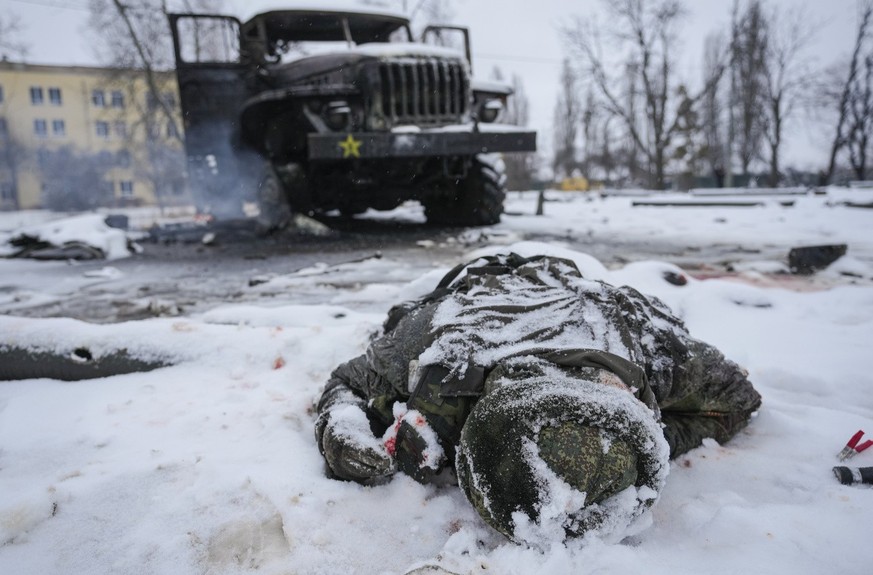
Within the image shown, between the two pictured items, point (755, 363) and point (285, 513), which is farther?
point (755, 363)

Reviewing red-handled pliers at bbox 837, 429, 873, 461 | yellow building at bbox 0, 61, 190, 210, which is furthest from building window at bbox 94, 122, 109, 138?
red-handled pliers at bbox 837, 429, 873, 461

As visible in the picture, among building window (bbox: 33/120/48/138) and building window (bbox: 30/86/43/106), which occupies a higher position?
building window (bbox: 30/86/43/106)

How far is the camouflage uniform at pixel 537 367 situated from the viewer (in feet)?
3.61

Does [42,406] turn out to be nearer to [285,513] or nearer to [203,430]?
[203,430]

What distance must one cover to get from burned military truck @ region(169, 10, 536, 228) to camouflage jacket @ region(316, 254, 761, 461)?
373 centimetres

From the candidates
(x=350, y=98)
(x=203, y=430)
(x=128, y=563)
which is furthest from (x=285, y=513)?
(x=350, y=98)

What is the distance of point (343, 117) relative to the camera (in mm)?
4973

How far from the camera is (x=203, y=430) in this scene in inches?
60.7

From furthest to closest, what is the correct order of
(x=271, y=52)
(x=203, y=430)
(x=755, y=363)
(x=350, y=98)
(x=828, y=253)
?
(x=271, y=52), (x=350, y=98), (x=828, y=253), (x=755, y=363), (x=203, y=430)

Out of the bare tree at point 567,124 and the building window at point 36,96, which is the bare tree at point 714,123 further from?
the building window at point 36,96

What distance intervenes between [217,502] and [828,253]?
3923mm

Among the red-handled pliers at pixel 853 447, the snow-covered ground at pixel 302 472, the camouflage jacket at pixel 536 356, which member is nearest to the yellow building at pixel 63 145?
the snow-covered ground at pixel 302 472

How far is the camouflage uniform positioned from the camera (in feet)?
3.61

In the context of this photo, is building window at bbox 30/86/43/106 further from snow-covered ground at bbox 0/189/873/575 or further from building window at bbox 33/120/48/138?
snow-covered ground at bbox 0/189/873/575
